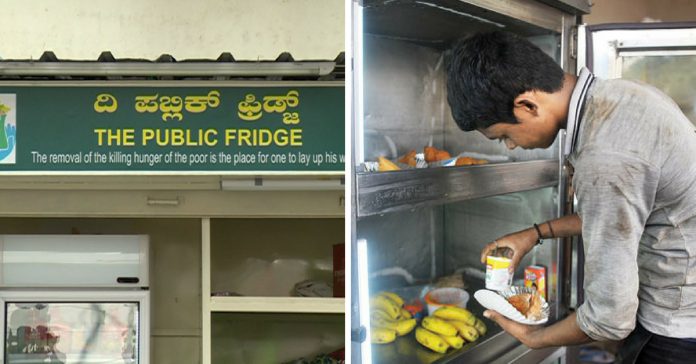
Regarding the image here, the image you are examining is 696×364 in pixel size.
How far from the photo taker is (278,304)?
9.50ft

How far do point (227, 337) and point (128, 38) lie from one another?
5.36ft

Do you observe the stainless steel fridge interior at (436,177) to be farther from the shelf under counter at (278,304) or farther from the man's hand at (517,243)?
the shelf under counter at (278,304)

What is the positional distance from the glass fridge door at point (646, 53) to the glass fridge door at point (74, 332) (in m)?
2.35

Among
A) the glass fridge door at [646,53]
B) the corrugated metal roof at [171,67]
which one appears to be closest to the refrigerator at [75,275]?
the corrugated metal roof at [171,67]

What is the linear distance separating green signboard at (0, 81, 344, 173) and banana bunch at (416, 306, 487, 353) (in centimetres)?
80

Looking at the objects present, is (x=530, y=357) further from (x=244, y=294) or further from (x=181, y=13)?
(x=181, y=13)

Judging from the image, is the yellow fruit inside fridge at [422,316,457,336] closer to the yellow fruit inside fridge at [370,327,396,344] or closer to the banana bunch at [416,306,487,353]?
the banana bunch at [416,306,487,353]

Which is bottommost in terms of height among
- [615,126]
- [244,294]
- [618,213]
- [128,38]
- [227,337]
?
[227,337]

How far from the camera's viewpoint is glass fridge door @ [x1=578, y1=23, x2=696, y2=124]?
1.82 m

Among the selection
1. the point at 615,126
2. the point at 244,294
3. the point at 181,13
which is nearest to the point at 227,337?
the point at 244,294

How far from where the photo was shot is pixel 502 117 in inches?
50.8

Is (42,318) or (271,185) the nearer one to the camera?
(271,185)

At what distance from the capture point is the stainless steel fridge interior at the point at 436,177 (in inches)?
58.5

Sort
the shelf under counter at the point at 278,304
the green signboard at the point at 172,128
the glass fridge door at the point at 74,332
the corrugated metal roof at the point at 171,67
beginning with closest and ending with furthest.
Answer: the corrugated metal roof at the point at 171,67, the green signboard at the point at 172,128, the shelf under counter at the point at 278,304, the glass fridge door at the point at 74,332
